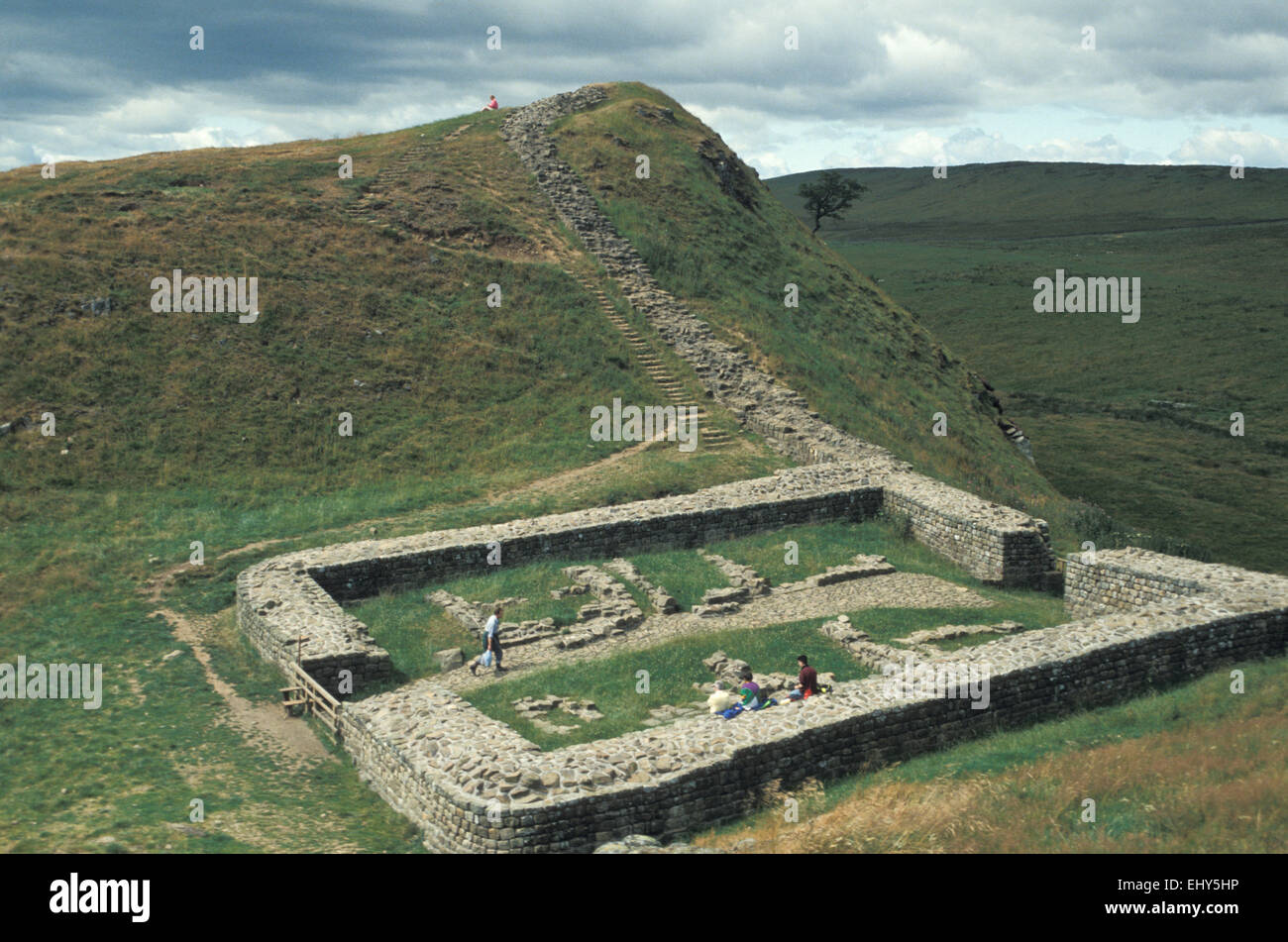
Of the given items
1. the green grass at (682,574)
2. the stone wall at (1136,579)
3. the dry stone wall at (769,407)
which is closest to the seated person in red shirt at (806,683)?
the green grass at (682,574)

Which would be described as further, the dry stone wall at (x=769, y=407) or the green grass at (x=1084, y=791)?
the dry stone wall at (x=769, y=407)

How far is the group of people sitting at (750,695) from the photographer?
17.4 metres

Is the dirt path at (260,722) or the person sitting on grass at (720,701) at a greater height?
the person sitting on grass at (720,701)

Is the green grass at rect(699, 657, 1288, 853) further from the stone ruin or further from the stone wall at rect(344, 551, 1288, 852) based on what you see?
the stone ruin

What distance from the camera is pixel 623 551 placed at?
1033 inches

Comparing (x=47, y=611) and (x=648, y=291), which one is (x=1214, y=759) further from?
(x=648, y=291)

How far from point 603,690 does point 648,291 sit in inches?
1024

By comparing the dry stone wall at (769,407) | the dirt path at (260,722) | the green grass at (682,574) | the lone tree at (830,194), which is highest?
the lone tree at (830,194)

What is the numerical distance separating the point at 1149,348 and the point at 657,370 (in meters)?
60.0

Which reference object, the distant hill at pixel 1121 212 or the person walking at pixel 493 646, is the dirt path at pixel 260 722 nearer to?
the person walking at pixel 493 646

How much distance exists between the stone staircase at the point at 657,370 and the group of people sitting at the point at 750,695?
53.0 ft
